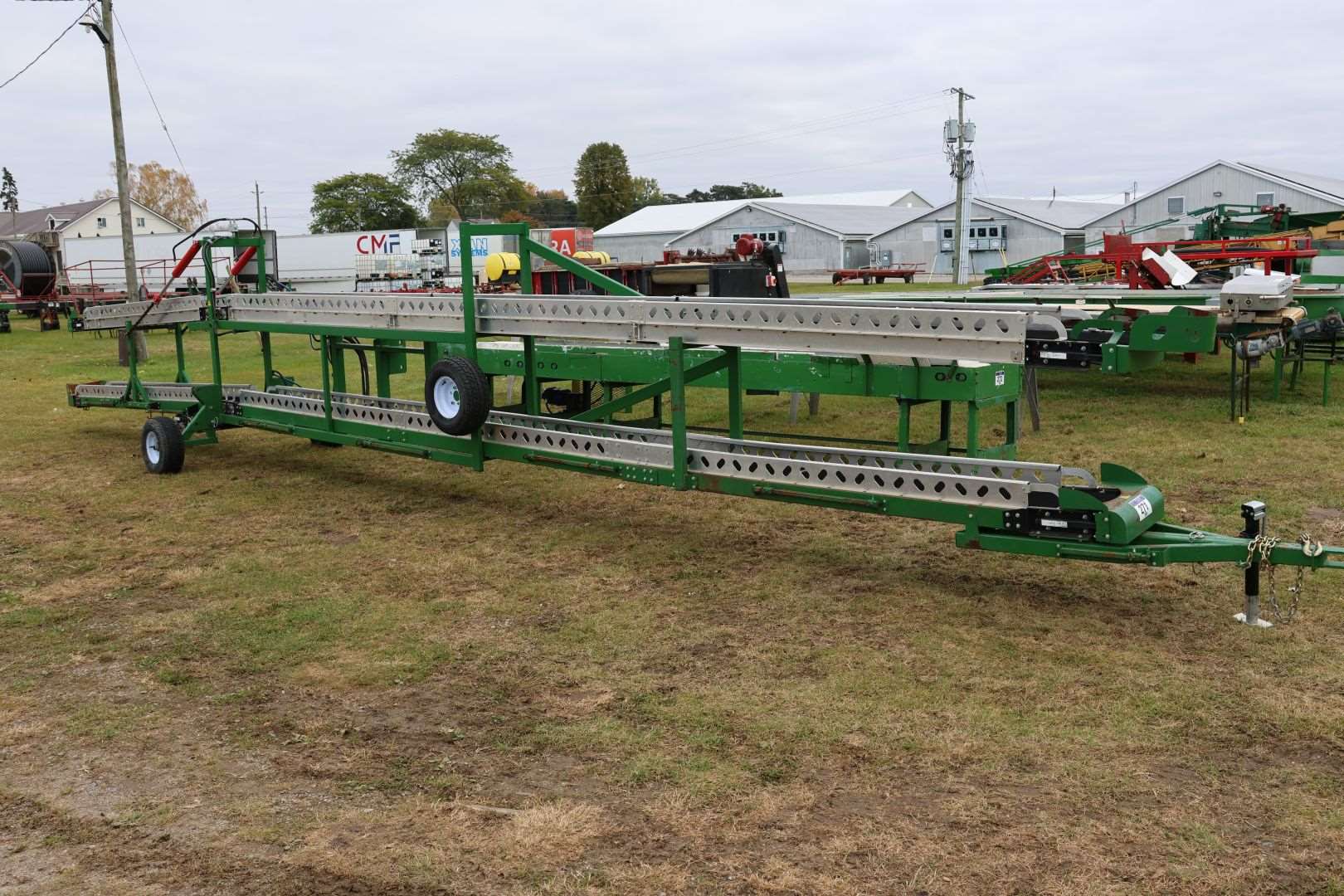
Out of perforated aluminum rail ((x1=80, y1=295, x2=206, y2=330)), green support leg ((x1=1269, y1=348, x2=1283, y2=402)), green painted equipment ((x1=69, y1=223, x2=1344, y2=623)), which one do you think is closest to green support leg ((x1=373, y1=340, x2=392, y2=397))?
green painted equipment ((x1=69, y1=223, x2=1344, y2=623))

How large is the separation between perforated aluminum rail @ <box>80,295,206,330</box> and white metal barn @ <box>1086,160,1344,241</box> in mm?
37937

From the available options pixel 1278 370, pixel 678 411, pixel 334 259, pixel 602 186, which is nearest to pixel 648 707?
pixel 678 411

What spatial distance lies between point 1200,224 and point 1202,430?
27.9 feet

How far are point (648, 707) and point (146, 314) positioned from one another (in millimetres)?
7535

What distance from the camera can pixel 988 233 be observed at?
53.1 m

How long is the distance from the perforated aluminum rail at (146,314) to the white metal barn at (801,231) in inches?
1903

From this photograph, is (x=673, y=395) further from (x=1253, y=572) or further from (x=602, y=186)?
(x=602, y=186)

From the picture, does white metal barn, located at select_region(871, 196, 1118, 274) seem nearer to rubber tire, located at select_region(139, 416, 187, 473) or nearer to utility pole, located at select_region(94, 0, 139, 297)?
utility pole, located at select_region(94, 0, 139, 297)

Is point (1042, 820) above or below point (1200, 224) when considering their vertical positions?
below

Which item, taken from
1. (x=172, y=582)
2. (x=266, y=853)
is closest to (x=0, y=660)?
(x=172, y=582)

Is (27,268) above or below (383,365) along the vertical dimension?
above

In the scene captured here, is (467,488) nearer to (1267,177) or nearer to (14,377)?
(14,377)

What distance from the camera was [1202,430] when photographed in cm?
998

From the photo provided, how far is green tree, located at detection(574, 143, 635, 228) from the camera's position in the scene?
8362 centimetres
